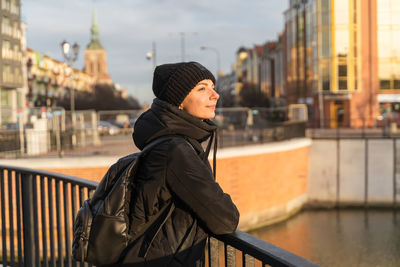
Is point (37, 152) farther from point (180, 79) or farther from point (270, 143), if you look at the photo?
point (180, 79)

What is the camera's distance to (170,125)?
2232mm

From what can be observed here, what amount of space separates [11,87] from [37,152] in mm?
32515

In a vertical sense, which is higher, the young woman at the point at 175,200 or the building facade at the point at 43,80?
the building facade at the point at 43,80

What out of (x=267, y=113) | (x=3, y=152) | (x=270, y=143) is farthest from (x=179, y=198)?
(x=267, y=113)

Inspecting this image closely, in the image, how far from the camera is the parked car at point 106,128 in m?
22.5

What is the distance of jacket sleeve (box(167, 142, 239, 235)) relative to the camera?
2.07 m

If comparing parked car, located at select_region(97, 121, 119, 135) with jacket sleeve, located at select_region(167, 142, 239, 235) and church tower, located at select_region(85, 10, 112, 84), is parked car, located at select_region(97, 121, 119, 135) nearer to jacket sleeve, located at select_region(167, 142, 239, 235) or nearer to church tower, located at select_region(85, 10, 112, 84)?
jacket sleeve, located at select_region(167, 142, 239, 235)

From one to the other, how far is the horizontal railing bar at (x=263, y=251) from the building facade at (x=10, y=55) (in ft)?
143

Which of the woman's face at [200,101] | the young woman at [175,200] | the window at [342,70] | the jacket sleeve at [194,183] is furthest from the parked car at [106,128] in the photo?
the window at [342,70]

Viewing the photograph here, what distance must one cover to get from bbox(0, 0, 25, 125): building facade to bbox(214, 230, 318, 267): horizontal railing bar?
4368cm

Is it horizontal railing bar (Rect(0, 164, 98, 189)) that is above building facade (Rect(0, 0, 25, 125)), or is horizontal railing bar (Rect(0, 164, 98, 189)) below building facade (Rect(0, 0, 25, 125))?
below

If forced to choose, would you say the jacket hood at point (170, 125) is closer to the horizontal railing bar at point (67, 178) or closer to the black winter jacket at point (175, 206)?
the black winter jacket at point (175, 206)

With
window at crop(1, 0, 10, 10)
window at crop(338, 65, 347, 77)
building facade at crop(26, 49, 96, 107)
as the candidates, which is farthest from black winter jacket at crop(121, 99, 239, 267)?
building facade at crop(26, 49, 96, 107)

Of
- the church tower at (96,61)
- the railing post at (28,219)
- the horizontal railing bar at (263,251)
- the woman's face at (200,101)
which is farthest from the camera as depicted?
the church tower at (96,61)
